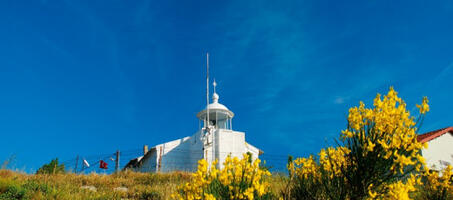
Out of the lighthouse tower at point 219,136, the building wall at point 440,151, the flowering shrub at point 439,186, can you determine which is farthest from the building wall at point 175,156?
the flowering shrub at point 439,186

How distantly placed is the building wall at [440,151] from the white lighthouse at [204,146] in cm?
1245

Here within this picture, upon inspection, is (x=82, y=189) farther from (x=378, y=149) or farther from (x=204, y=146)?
(x=204, y=146)

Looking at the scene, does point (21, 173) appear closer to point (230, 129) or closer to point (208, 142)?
point (208, 142)

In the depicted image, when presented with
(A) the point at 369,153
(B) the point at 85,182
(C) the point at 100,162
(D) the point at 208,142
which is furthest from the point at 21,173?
(A) the point at 369,153

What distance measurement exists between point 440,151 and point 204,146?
16.7 m

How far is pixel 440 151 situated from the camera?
2064cm

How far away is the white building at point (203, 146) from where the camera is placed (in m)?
23.5

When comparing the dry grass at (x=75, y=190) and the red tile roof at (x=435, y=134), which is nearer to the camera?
→ the dry grass at (x=75, y=190)

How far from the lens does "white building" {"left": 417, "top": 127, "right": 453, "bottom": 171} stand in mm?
19984

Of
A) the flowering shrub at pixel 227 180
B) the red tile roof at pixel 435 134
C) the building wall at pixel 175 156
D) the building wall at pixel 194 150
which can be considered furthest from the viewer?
the building wall at pixel 175 156

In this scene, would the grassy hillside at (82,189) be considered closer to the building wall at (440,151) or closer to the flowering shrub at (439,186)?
the flowering shrub at (439,186)

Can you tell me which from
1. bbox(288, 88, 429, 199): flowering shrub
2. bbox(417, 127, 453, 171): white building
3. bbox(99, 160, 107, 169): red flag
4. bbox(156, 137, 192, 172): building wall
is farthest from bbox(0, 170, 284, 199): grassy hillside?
bbox(417, 127, 453, 171): white building

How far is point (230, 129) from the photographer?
25.2 meters

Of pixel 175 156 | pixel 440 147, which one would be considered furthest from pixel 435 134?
pixel 175 156
